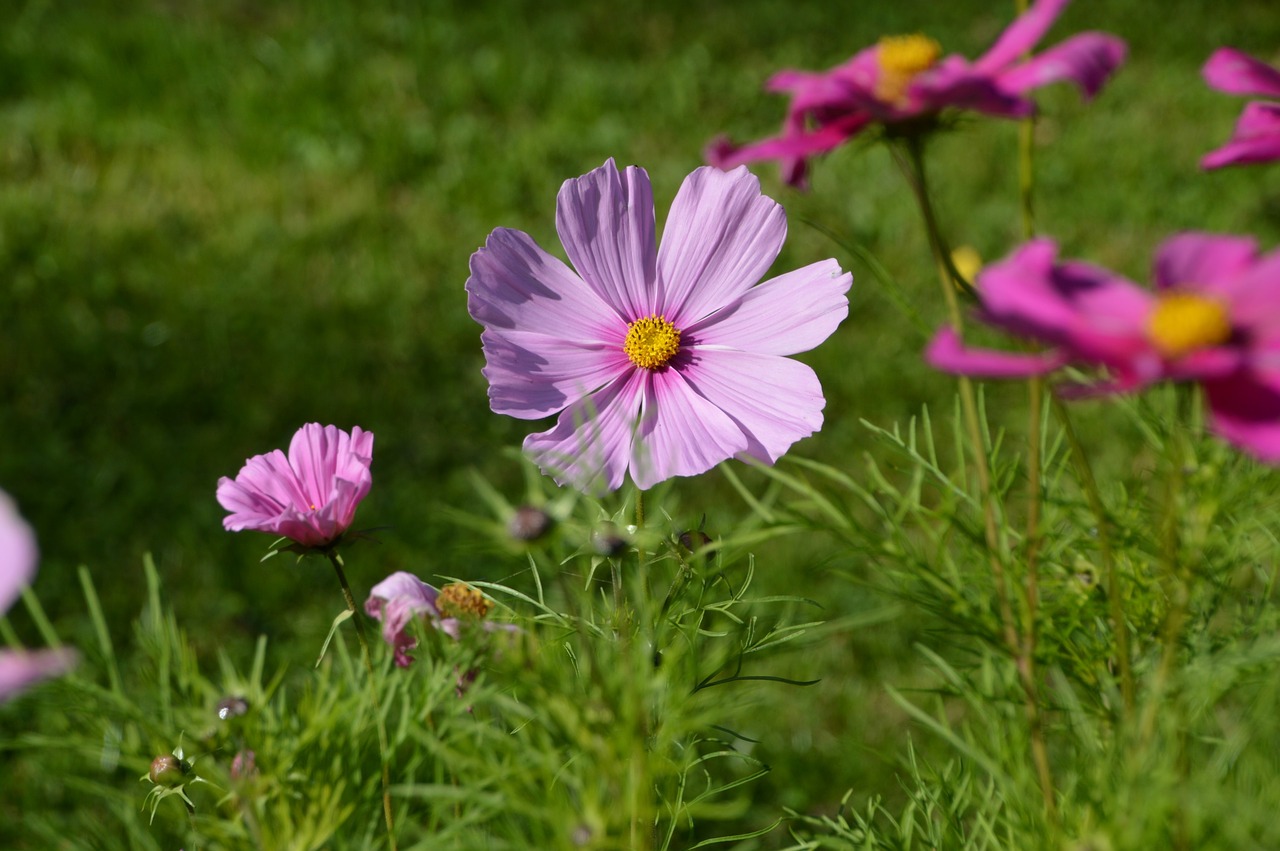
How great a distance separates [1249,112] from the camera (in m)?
0.50

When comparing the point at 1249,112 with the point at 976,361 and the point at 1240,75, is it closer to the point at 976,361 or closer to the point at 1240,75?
the point at 1240,75

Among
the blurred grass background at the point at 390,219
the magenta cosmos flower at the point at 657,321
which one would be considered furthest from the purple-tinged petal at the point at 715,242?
the blurred grass background at the point at 390,219

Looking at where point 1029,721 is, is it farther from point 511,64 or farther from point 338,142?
point 511,64

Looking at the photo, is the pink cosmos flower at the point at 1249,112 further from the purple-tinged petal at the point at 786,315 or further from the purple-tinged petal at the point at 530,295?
the purple-tinged petal at the point at 530,295

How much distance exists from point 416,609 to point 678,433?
6.9 inches

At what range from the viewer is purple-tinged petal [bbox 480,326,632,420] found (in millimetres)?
639

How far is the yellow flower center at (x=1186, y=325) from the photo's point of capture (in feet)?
1.14

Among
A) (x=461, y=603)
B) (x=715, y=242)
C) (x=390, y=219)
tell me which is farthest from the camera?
(x=390, y=219)

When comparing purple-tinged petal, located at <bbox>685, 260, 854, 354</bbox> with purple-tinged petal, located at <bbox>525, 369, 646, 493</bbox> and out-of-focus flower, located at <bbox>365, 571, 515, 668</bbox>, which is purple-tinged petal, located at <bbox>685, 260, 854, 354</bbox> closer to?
purple-tinged petal, located at <bbox>525, 369, 646, 493</bbox>

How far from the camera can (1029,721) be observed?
0.46 metres

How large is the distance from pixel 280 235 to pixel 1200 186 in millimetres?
1998

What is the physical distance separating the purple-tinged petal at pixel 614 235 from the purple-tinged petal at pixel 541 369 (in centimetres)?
3

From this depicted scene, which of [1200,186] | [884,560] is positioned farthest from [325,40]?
[884,560]

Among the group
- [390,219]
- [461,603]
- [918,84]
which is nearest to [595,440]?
[461,603]
